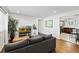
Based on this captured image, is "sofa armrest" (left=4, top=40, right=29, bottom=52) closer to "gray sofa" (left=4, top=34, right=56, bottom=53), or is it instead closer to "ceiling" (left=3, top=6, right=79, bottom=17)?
"gray sofa" (left=4, top=34, right=56, bottom=53)

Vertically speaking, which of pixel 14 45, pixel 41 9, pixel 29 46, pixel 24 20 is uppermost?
pixel 41 9

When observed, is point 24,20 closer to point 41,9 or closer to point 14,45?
point 41,9

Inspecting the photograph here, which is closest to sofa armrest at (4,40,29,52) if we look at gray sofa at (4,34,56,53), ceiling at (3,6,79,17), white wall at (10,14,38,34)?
gray sofa at (4,34,56,53)

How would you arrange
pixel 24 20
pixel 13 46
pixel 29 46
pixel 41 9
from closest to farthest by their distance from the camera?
1. pixel 13 46
2. pixel 29 46
3. pixel 41 9
4. pixel 24 20

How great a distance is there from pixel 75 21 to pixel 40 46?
6.28m

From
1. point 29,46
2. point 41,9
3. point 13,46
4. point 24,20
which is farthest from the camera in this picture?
point 24,20

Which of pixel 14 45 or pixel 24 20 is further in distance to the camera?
pixel 24 20

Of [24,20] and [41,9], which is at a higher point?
[41,9]

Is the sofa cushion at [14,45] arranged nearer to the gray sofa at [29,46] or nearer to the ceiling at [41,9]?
the gray sofa at [29,46]

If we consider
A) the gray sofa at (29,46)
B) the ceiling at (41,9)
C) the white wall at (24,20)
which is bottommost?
the gray sofa at (29,46)

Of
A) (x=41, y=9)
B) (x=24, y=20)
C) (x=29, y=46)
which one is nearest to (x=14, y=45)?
(x=29, y=46)

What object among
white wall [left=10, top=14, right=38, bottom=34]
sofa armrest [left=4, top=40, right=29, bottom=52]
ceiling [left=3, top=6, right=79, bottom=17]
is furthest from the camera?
white wall [left=10, top=14, right=38, bottom=34]

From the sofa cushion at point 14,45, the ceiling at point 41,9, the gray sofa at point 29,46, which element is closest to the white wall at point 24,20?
the ceiling at point 41,9
